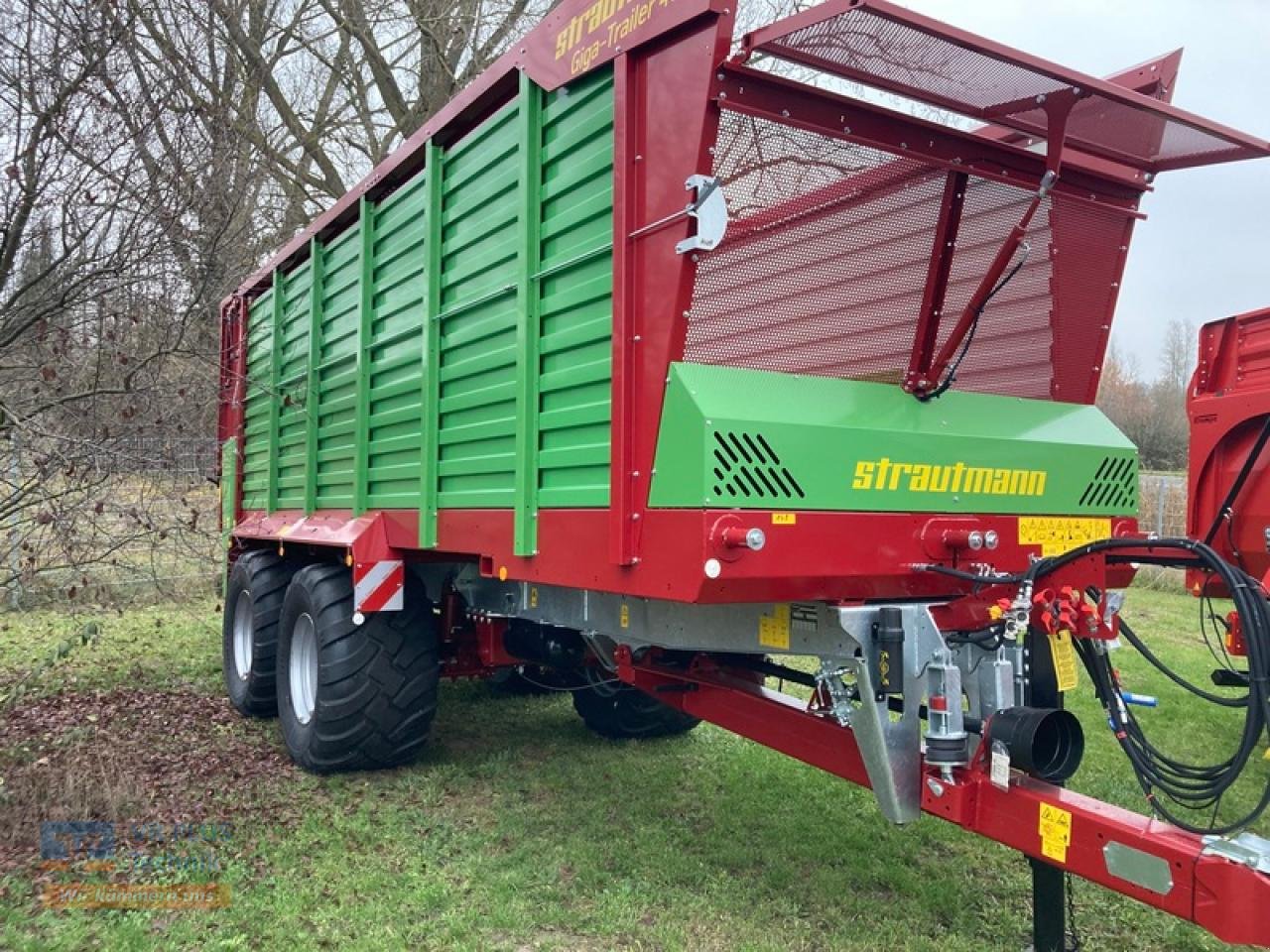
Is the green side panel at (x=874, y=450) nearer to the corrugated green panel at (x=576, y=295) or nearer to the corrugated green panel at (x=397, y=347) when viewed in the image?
the corrugated green panel at (x=576, y=295)

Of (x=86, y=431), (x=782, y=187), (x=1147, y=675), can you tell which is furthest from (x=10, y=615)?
(x=1147, y=675)

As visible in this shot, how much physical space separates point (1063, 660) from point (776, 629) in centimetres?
85

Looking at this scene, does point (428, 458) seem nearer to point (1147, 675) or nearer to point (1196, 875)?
point (1196, 875)

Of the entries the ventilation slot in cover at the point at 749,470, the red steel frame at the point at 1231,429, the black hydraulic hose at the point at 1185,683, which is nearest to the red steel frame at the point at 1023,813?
the black hydraulic hose at the point at 1185,683

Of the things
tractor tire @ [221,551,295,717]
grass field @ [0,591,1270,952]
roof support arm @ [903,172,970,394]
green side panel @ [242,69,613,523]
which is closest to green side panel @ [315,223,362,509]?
green side panel @ [242,69,613,523]

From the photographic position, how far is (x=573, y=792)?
187 inches

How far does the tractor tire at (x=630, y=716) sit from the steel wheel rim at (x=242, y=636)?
2.30 metres

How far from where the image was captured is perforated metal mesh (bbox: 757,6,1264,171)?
2.43 metres

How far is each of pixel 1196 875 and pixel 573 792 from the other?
3122 millimetres

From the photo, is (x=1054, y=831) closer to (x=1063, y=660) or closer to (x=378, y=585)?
(x=1063, y=660)

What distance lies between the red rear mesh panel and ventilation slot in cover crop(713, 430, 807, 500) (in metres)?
0.29

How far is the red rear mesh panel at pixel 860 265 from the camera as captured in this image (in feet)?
8.86

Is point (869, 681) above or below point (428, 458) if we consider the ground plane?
below

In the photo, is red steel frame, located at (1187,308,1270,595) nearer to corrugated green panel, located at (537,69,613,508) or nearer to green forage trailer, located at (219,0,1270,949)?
green forage trailer, located at (219,0,1270,949)
